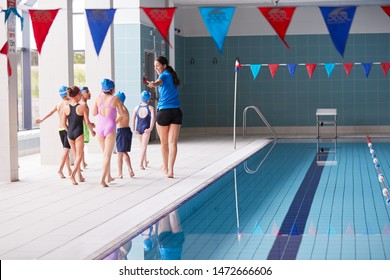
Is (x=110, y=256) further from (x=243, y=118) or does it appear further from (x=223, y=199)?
(x=243, y=118)

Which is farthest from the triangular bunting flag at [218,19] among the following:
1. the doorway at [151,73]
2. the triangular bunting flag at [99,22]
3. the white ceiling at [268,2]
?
the white ceiling at [268,2]

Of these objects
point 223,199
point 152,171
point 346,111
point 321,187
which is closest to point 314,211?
point 223,199

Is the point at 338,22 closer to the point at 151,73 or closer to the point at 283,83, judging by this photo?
the point at 151,73

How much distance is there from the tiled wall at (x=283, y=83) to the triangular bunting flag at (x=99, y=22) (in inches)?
435

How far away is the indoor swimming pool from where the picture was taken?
629 centimetres

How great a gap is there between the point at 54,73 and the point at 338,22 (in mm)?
5536

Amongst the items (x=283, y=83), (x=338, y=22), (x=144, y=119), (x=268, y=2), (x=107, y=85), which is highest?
(x=268, y=2)

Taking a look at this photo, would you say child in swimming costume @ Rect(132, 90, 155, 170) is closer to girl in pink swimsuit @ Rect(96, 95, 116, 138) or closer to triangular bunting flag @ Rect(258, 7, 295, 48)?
girl in pink swimsuit @ Rect(96, 95, 116, 138)

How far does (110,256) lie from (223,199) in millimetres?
3520

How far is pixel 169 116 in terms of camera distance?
10938mm

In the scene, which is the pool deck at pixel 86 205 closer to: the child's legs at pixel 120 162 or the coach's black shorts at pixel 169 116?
the child's legs at pixel 120 162

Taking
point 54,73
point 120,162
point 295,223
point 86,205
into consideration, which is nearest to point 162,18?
point 120,162

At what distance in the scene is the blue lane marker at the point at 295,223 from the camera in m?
6.25

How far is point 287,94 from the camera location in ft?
72.6
